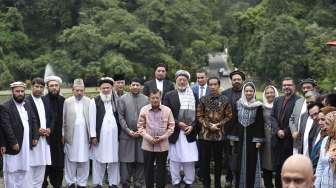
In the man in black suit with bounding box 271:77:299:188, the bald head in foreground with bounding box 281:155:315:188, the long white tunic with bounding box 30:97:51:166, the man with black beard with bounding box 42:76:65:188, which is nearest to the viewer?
the bald head in foreground with bounding box 281:155:315:188

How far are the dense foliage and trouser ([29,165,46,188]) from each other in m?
25.0

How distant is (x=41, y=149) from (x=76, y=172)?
74 centimetres

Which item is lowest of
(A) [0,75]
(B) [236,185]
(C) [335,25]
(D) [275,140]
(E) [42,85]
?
(B) [236,185]

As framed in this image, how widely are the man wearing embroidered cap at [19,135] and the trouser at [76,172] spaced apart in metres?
0.72

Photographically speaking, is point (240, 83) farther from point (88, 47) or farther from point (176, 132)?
point (88, 47)

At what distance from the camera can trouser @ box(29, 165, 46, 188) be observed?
8383 millimetres

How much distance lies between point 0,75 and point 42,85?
90.0 feet

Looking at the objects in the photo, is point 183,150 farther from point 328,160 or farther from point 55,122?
point 328,160

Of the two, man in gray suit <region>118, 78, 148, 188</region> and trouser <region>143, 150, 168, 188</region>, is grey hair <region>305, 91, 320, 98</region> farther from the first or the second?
Result: man in gray suit <region>118, 78, 148, 188</region>

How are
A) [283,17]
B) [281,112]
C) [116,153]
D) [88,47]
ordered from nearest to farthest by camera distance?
[281,112]
[116,153]
[283,17]
[88,47]

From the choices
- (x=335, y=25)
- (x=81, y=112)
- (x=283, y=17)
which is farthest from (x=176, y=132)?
(x=335, y=25)

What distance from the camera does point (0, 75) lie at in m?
34.7

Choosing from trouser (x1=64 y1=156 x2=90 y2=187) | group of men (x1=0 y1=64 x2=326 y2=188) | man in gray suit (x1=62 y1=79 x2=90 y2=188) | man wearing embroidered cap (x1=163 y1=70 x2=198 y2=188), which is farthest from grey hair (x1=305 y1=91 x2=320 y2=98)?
trouser (x1=64 y1=156 x2=90 y2=187)

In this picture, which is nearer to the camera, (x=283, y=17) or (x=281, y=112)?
(x=281, y=112)
